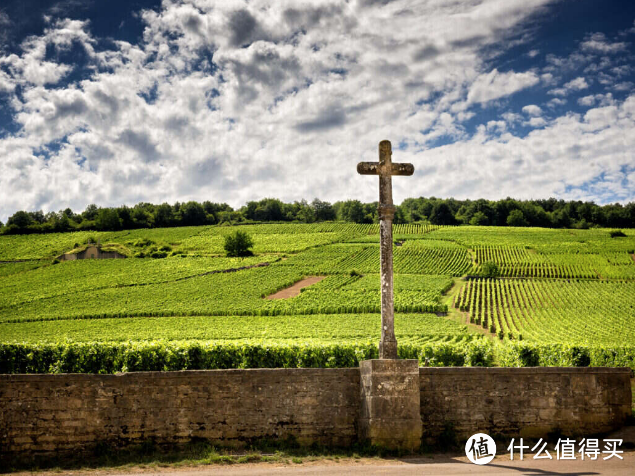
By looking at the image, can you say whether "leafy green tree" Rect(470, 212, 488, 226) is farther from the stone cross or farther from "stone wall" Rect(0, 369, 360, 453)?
"stone wall" Rect(0, 369, 360, 453)

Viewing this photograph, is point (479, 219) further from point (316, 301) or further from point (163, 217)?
point (163, 217)

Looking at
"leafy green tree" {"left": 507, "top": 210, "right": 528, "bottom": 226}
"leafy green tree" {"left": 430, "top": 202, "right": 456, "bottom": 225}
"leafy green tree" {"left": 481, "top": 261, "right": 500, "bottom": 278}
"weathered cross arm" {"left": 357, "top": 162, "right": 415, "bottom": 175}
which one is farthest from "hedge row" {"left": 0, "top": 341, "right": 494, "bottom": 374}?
"leafy green tree" {"left": 507, "top": 210, "right": 528, "bottom": 226}

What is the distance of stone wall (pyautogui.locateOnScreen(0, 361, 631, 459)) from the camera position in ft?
29.2

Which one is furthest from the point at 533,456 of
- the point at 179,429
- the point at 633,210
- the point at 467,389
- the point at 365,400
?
the point at 633,210

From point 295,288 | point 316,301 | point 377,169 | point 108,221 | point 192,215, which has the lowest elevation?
point 316,301

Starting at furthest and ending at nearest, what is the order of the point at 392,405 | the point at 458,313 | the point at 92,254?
the point at 92,254, the point at 458,313, the point at 392,405

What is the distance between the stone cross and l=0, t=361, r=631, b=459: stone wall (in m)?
0.62

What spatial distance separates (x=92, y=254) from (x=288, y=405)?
92.9 m

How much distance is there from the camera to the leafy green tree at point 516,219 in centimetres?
12862

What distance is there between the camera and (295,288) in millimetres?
64188

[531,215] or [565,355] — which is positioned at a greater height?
[531,215]

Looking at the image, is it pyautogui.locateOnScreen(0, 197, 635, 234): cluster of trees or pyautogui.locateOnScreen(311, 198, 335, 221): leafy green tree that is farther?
pyautogui.locateOnScreen(311, 198, 335, 221): leafy green tree

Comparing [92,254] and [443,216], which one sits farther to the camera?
[443,216]

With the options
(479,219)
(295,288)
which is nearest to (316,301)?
(295,288)
